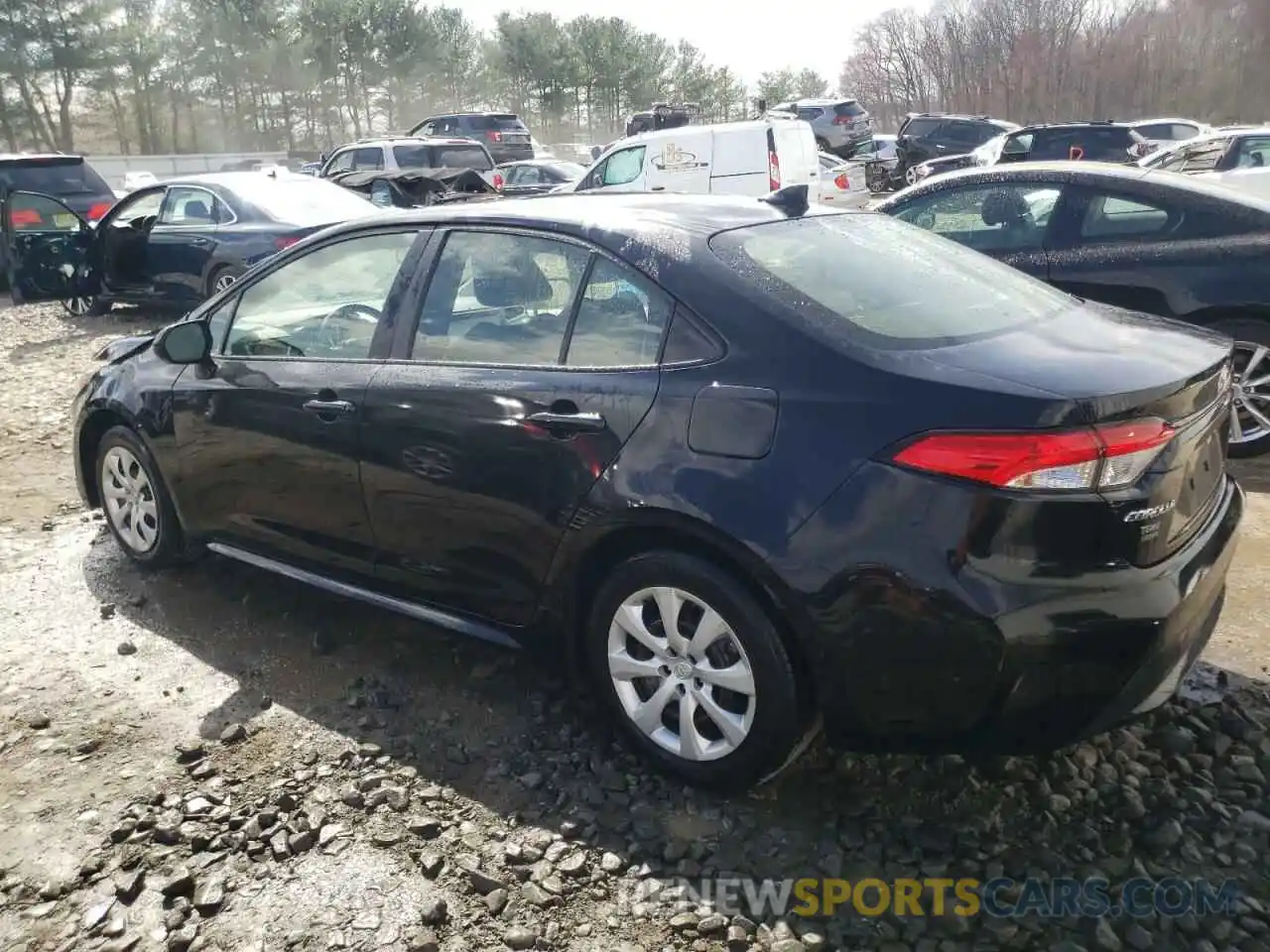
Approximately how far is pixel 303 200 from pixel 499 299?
7.62 m

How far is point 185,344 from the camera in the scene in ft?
12.8

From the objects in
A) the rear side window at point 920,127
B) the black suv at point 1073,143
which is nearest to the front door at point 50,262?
the black suv at point 1073,143

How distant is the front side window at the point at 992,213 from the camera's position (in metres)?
5.96

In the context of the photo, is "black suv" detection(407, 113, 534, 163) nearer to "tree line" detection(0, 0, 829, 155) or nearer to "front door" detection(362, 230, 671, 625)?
"front door" detection(362, 230, 671, 625)

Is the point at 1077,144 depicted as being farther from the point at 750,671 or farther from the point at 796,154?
the point at 750,671

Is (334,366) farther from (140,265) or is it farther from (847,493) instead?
(140,265)

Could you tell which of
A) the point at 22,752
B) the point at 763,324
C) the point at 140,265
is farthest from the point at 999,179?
the point at 140,265

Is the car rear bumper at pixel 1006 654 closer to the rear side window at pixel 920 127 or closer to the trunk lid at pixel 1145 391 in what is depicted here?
the trunk lid at pixel 1145 391

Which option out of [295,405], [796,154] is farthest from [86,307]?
[295,405]

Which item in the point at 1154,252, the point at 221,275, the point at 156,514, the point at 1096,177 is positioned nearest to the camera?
the point at 156,514

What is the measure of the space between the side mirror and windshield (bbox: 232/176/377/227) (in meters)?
5.97

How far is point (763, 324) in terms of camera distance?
8.70ft

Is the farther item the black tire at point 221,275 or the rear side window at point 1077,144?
the rear side window at point 1077,144

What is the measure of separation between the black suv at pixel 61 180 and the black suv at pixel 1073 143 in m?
13.9
